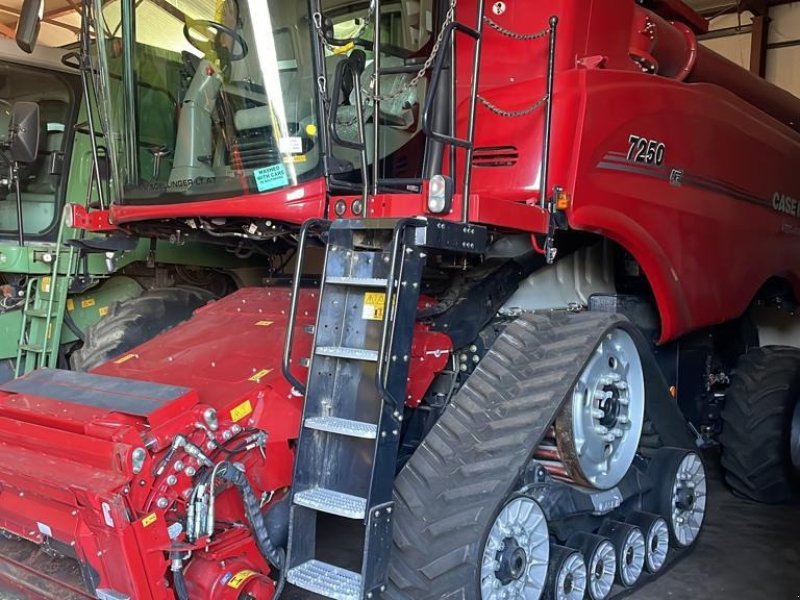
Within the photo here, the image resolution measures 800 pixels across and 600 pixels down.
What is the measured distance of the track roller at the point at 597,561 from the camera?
3.12 meters

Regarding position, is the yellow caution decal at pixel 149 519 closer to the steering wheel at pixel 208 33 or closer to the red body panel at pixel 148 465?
the red body panel at pixel 148 465

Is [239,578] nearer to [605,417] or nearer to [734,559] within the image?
[605,417]

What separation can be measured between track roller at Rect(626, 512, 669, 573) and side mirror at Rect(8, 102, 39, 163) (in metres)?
3.82

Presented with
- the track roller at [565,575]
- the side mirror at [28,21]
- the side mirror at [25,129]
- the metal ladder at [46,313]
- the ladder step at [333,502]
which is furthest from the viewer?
the metal ladder at [46,313]

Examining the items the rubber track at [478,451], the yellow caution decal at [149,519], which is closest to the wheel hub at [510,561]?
the rubber track at [478,451]

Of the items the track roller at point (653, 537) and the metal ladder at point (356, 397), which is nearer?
the metal ladder at point (356, 397)

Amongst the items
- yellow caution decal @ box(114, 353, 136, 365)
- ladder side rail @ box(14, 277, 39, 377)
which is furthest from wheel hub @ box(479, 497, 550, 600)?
ladder side rail @ box(14, 277, 39, 377)

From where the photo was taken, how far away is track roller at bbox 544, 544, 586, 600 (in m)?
2.92

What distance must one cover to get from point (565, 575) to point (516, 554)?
0.35 meters

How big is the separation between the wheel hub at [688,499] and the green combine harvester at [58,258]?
292 centimetres

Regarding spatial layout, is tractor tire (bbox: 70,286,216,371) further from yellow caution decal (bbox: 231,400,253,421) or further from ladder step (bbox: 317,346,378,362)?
ladder step (bbox: 317,346,378,362)

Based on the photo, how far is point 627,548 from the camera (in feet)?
10.9

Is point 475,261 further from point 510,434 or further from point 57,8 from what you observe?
point 57,8

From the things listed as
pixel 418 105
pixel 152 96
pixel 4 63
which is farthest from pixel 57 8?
pixel 418 105
